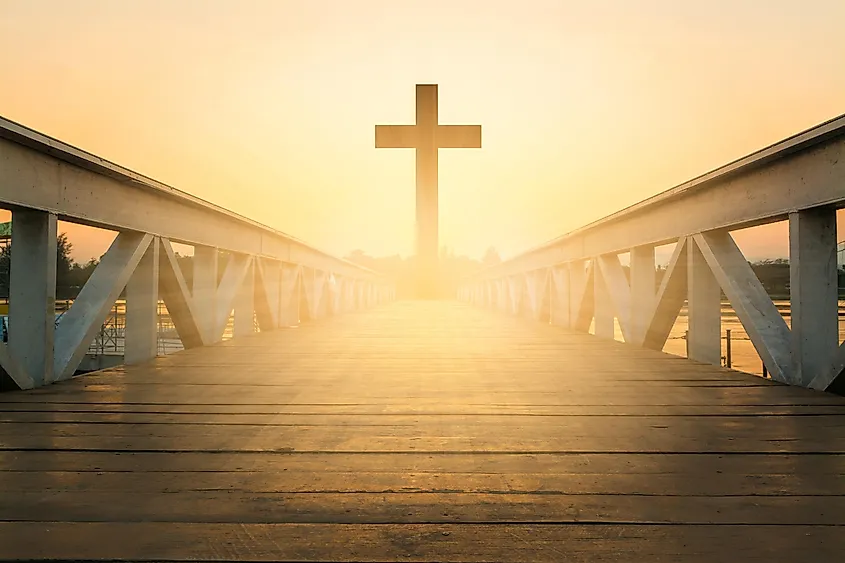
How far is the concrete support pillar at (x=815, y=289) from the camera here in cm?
332

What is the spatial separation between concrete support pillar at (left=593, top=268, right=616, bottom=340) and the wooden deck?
4.14m

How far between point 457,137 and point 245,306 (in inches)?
521

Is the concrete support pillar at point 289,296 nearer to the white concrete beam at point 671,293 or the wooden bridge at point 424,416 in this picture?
the wooden bridge at point 424,416

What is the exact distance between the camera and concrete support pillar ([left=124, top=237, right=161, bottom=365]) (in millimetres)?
4898

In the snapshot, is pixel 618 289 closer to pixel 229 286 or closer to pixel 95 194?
pixel 229 286

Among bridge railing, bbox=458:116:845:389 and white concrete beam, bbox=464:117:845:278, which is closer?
white concrete beam, bbox=464:117:845:278

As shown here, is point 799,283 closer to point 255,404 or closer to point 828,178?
point 828,178

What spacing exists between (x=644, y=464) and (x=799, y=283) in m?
2.29

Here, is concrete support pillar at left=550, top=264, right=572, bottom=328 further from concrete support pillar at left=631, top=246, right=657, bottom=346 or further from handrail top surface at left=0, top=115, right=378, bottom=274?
handrail top surface at left=0, top=115, right=378, bottom=274

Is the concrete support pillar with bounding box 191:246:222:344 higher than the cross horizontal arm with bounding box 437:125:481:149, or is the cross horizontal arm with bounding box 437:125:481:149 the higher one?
the cross horizontal arm with bounding box 437:125:481:149

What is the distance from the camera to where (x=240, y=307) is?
27.6ft

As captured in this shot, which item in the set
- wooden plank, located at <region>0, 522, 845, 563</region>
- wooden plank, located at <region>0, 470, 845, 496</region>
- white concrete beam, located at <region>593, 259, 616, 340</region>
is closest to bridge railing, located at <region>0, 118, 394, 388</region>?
wooden plank, located at <region>0, 470, 845, 496</region>

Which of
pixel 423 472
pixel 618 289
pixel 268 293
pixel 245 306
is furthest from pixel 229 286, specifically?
pixel 423 472

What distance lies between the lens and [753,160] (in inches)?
149
